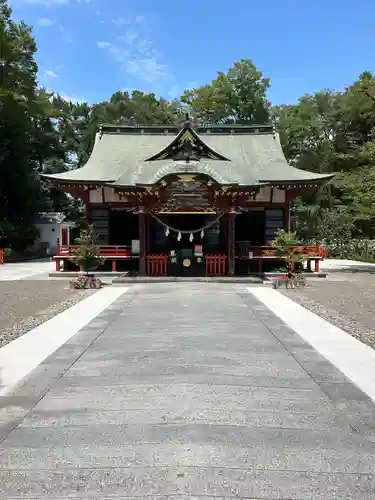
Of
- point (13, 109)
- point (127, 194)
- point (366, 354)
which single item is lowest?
point (366, 354)

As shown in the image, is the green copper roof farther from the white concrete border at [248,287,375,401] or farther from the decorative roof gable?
the white concrete border at [248,287,375,401]

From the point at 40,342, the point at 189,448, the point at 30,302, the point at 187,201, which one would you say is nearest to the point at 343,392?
the point at 189,448

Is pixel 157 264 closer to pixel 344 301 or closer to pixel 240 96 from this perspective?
pixel 344 301

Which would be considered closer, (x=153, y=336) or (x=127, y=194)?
(x=153, y=336)

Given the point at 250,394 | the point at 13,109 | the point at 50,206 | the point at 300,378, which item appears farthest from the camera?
the point at 50,206

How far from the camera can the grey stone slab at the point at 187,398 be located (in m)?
4.83

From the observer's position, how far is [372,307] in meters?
12.4

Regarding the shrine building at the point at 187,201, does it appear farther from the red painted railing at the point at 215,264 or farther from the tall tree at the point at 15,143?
the tall tree at the point at 15,143

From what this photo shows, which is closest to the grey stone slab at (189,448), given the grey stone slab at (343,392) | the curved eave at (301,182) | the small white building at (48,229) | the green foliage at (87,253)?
the grey stone slab at (343,392)

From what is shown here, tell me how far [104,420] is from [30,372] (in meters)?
2.17

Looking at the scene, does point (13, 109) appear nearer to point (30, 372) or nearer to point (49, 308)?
point (49, 308)

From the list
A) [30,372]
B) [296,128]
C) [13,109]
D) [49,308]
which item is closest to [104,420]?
[30,372]

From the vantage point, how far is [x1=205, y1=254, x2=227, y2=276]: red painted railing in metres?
20.2

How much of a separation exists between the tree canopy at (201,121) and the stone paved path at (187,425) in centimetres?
1843
